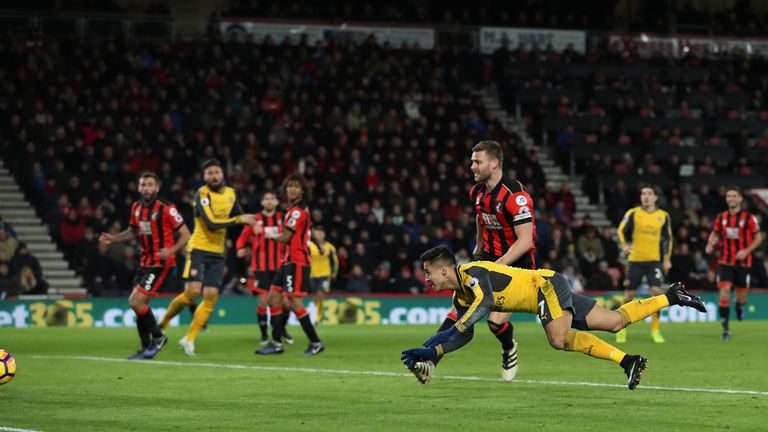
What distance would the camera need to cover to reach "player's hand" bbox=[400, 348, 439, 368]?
9188 mm

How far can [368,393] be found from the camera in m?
11.3

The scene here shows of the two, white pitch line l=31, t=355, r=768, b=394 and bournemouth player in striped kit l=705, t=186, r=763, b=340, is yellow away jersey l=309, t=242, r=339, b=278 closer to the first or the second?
bournemouth player in striped kit l=705, t=186, r=763, b=340

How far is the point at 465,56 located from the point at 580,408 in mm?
28162

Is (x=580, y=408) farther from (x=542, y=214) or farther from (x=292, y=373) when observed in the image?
(x=542, y=214)

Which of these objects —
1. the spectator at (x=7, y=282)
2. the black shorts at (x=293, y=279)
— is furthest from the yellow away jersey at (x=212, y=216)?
the spectator at (x=7, y=282)

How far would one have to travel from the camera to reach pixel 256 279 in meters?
19.6

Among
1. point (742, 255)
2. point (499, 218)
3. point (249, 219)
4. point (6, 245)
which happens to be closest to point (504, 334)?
point (499, 218)

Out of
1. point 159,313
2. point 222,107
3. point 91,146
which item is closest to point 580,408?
point 159,313

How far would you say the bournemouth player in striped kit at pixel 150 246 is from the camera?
621 inches

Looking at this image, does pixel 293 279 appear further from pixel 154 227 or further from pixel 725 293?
pixel 725 293

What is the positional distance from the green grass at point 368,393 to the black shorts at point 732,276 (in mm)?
2359

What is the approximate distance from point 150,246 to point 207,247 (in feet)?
2.87

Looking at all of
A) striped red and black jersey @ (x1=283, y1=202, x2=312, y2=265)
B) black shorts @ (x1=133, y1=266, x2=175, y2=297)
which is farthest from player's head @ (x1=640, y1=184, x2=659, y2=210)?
black shorts @ (x1=133, y1=266, x2=175, y2=297)

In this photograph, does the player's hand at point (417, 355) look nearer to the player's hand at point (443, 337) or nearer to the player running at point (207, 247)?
the player's hand at point (443, 337)
